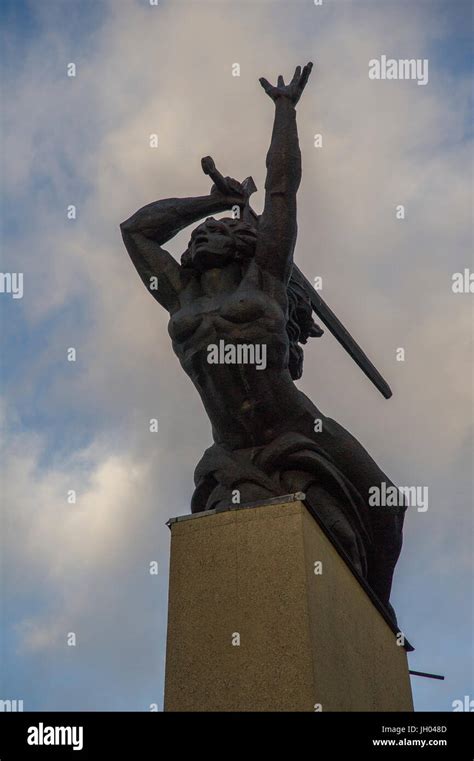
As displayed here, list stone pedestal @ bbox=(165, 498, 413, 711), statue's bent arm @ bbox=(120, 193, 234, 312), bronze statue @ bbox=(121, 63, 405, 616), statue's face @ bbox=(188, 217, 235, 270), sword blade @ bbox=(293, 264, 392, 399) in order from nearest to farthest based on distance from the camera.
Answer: stone pedestal @ bbox=(165, 498, 413, 711) → bronze statue @ bbox=(121, 63, 405, 616) → statue's face @ bbox=(188, 217, 235, 270) → statue's bent arm @ bbox=(120, 193, 234, 312) → sword blade @ bbox=(293, 264, 392, 399)

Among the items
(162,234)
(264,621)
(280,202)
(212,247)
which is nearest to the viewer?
(264,621)

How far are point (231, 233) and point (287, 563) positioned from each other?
348 centimetres

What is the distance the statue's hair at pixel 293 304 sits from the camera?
959 cm

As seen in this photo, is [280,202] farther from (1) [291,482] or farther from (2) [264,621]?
(2) [264,621]

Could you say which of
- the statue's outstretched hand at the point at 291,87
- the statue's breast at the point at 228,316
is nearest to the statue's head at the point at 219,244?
the statue's breast at the point at 228,316

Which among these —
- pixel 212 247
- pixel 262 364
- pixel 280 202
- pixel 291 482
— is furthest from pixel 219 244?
pixel 291 482

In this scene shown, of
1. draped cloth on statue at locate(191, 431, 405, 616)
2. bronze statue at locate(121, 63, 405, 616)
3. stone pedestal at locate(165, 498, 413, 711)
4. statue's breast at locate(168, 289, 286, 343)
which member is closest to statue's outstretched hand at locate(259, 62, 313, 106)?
bronze statue at locate(121, 63, 405, 616)

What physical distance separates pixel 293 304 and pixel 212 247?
1157mm

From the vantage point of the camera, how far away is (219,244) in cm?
955

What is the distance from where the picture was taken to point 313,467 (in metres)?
8.91

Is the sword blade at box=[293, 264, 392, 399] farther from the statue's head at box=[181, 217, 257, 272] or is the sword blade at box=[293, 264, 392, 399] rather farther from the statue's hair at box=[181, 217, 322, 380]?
the statue's head at box=[181, 217, 257, 272]

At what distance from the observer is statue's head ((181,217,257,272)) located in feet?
31.3

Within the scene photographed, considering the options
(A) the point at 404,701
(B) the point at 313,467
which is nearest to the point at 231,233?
(B) the point at 313,467
